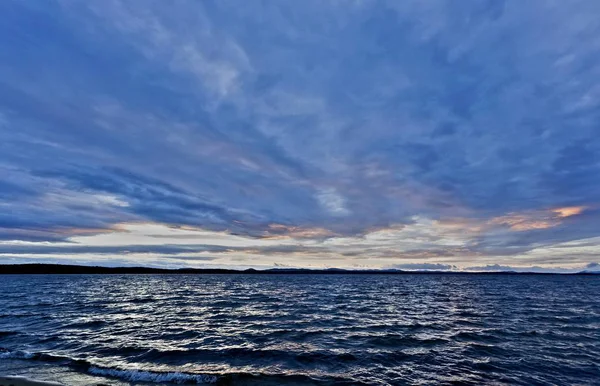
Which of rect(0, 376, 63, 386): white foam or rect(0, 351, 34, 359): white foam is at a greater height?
rect(0, 376, 63, 386): white foam

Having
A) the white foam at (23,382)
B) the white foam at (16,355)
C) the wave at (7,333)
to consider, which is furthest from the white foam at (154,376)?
the wave at (7,333)


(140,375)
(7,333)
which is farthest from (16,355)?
(140,375)

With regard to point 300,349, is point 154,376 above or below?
below

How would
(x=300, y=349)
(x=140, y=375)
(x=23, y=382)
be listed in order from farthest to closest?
(x=300, y=349) < (x=140, y=375) < (x=23, y=382)

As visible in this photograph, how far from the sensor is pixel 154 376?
16.4 meters

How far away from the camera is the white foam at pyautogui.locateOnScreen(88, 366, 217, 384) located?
52.5ft

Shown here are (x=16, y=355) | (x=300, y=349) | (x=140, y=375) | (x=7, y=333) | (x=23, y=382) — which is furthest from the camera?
(x=7, y=333)

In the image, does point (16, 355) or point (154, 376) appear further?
point (16, 355)

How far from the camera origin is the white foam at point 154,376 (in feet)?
52.5

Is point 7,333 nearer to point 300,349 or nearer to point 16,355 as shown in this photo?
point 16,355

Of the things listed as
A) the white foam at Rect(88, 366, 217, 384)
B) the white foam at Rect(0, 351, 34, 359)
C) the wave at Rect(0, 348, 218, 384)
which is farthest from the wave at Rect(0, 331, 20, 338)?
the white foam at Rect(88, 366, 217, 384)

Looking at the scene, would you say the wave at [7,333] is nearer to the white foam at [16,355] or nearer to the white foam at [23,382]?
the white foam at [16,355]

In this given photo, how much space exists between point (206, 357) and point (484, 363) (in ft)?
52.4

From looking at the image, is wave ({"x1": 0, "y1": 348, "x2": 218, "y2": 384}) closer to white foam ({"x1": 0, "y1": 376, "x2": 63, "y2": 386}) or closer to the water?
the water
